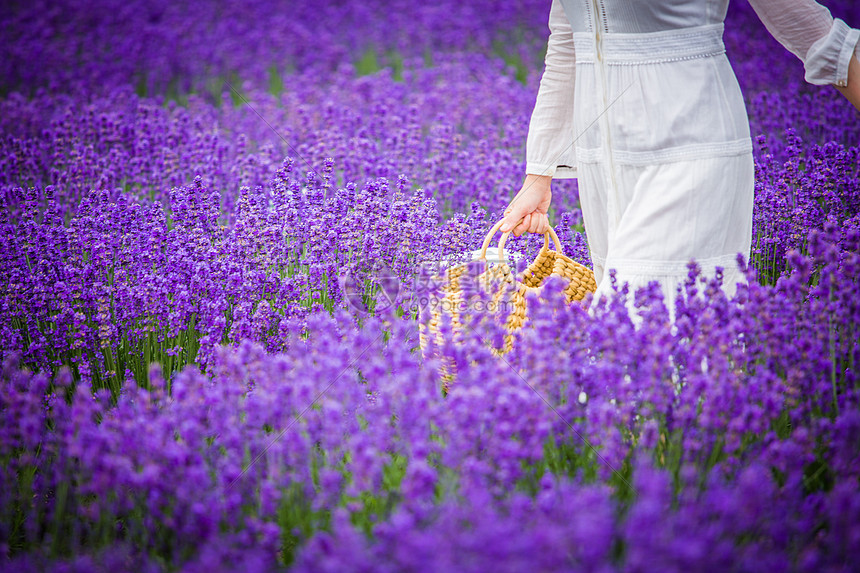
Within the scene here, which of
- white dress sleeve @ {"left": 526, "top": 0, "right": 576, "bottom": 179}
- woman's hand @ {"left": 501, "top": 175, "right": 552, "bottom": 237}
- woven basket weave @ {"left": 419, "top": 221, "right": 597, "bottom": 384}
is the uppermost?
white dress sleeve @ {"left": 526, "top": 0, "right": 576, "bottom": 179}

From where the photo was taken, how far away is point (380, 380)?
163cm

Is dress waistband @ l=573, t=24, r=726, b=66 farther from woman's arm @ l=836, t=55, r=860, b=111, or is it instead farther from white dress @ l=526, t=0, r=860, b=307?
woman's arm @ l=836, t=55, r=860, b=111

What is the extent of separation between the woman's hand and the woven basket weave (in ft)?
0.21

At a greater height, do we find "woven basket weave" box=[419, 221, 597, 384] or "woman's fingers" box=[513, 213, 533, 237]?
"woman's fingers" box=[513, 213, 533, 237]

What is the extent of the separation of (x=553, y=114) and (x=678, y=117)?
1.67 ft

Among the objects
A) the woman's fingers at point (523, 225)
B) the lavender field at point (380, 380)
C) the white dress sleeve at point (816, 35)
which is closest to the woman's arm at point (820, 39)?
the white dress sleeve at point (816, 35)

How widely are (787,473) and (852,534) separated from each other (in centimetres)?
42

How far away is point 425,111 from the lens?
543cm

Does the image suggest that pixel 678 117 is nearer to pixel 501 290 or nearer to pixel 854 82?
pixel 854 82

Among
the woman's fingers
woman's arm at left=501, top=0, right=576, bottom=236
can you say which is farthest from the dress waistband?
the woman's fingers

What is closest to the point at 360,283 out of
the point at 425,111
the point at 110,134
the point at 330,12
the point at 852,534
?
the point at 852,534

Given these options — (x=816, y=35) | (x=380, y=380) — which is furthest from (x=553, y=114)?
(x=380, y=380)

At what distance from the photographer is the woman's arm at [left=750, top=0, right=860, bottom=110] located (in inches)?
75.9

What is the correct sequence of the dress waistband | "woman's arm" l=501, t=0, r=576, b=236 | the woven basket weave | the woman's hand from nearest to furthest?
the dress waistband < the woven basket weave < "woman's arm" l=501, t=0, r=576, b=236 < the woman's hand
